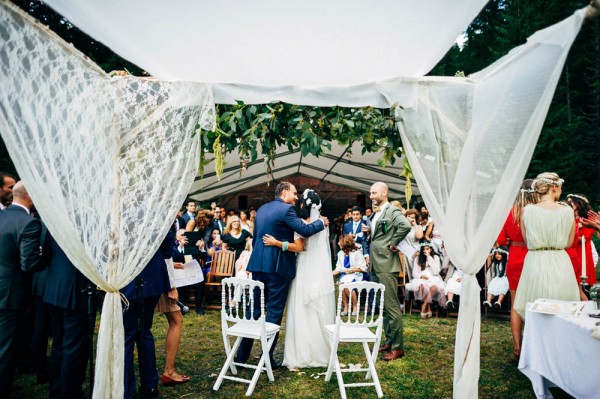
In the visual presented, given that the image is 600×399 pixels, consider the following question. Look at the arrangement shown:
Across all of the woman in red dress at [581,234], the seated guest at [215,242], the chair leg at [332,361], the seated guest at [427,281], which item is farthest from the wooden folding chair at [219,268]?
the woman in red dress at [581,234]

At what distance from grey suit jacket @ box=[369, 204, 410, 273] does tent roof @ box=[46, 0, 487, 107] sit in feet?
5.86

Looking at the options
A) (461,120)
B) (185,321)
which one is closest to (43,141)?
(461,120)

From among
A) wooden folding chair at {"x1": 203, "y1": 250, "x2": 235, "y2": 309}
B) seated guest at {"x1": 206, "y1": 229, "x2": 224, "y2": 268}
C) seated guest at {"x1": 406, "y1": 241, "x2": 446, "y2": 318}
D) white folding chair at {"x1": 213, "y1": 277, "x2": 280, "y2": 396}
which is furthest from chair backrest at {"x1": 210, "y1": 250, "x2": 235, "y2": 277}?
white folding chair at {"x1": 213, "y1": 277, "x2": 280, "y2": 396}

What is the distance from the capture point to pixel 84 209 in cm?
317

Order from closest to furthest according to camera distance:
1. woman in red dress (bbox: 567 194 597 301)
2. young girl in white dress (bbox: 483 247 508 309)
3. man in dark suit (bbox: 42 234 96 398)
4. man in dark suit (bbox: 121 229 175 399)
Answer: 1. man in dark suit (bbox: 42 234 96 398)
2. man in dark suit (bbox: 121 229 175 399)
3. woman in red dress (bbox: 567 194 597 301)
4. young girl in white dress (bbox: 483 247 508 309)

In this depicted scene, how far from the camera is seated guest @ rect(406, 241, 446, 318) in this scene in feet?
23.2

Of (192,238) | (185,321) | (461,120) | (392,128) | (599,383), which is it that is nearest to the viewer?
(599,383)

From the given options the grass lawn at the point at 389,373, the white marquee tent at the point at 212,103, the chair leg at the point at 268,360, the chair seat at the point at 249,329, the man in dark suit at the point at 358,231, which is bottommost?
the grass lawn at the point at 389,373

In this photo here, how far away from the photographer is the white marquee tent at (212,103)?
301 centimetres

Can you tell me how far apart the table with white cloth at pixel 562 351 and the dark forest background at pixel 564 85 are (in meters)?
15.6

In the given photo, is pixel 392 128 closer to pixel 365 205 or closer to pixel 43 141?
pixel 43 141

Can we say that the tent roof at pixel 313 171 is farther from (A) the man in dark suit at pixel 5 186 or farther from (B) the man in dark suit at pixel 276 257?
(A) the man in dark suit at pixel 5 186

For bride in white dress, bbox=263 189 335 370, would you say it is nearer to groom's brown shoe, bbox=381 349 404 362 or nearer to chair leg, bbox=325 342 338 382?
chair leg, bbox=325 342 338 382

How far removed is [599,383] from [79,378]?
12.2 ft
